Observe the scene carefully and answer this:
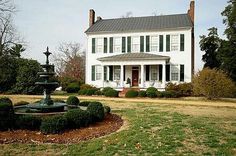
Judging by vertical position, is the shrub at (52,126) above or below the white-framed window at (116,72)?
below

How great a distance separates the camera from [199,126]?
1113 centimetres

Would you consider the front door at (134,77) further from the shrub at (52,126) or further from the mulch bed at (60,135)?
the shrub at (52,126)

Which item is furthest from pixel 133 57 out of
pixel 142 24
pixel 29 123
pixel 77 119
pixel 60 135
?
pixel 60 135

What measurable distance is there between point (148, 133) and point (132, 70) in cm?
2596

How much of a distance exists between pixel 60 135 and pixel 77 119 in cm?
113

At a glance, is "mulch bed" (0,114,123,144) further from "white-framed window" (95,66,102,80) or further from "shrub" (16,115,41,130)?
"white-framed window" (95,66,102,80)

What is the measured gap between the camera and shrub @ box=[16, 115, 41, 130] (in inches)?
415

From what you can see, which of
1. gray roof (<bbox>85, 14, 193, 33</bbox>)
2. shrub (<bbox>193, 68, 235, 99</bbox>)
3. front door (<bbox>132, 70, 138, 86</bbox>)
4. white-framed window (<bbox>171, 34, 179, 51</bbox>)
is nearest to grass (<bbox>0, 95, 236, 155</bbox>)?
shrub (<bbox>193, 68, 235, 99</bbox>)

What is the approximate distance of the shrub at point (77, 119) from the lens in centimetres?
1080

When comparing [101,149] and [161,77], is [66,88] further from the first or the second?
[101,149]

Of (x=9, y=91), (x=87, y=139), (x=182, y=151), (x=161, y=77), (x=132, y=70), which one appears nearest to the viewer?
(x=182, y=151)

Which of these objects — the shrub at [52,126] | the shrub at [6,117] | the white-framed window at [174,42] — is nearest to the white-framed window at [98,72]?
the white-framed window at [174,42]

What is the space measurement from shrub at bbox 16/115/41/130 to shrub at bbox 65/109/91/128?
1.10 metres

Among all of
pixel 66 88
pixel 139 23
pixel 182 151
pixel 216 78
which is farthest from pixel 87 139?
pixel 139 23
